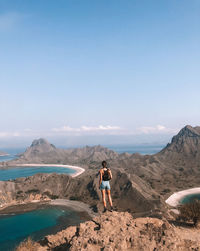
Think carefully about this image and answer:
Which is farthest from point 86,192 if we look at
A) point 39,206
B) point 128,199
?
point 39,206

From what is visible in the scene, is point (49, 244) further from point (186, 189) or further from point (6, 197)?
point (186, 189)

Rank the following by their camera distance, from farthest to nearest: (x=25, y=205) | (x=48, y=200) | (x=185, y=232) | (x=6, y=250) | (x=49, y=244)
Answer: (x=48, y=200), (x=25, y=205), (x=6, y=250), (x=185, y=232), (x=49, y=244)

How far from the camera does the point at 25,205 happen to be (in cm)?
8288

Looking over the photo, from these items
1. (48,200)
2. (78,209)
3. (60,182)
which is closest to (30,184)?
(60,182)

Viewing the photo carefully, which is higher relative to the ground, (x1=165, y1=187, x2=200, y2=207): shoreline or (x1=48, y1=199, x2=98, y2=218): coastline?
(x1=48, y1=199, x2=98, y2=218): coastline

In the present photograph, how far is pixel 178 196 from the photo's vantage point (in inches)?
3959

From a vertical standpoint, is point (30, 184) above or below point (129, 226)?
below

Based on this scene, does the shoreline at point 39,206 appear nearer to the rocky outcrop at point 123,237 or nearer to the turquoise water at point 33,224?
the turquoise water at point 33,224

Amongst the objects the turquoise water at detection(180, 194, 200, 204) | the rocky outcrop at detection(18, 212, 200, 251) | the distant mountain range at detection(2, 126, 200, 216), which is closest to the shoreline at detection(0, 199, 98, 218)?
the distant mountain range at detection(2, 126, 200, 216)

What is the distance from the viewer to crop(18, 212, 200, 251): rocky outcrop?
35.0 feet

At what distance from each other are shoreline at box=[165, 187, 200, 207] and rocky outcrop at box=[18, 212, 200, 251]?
A: 85.5 metres

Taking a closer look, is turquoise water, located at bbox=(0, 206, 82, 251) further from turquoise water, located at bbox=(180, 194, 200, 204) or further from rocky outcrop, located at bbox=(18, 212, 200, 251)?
turquoise water, located at bbox=(180, 194, 200, 204)

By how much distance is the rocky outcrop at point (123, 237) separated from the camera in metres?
10.7

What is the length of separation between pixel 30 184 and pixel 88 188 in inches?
1413
